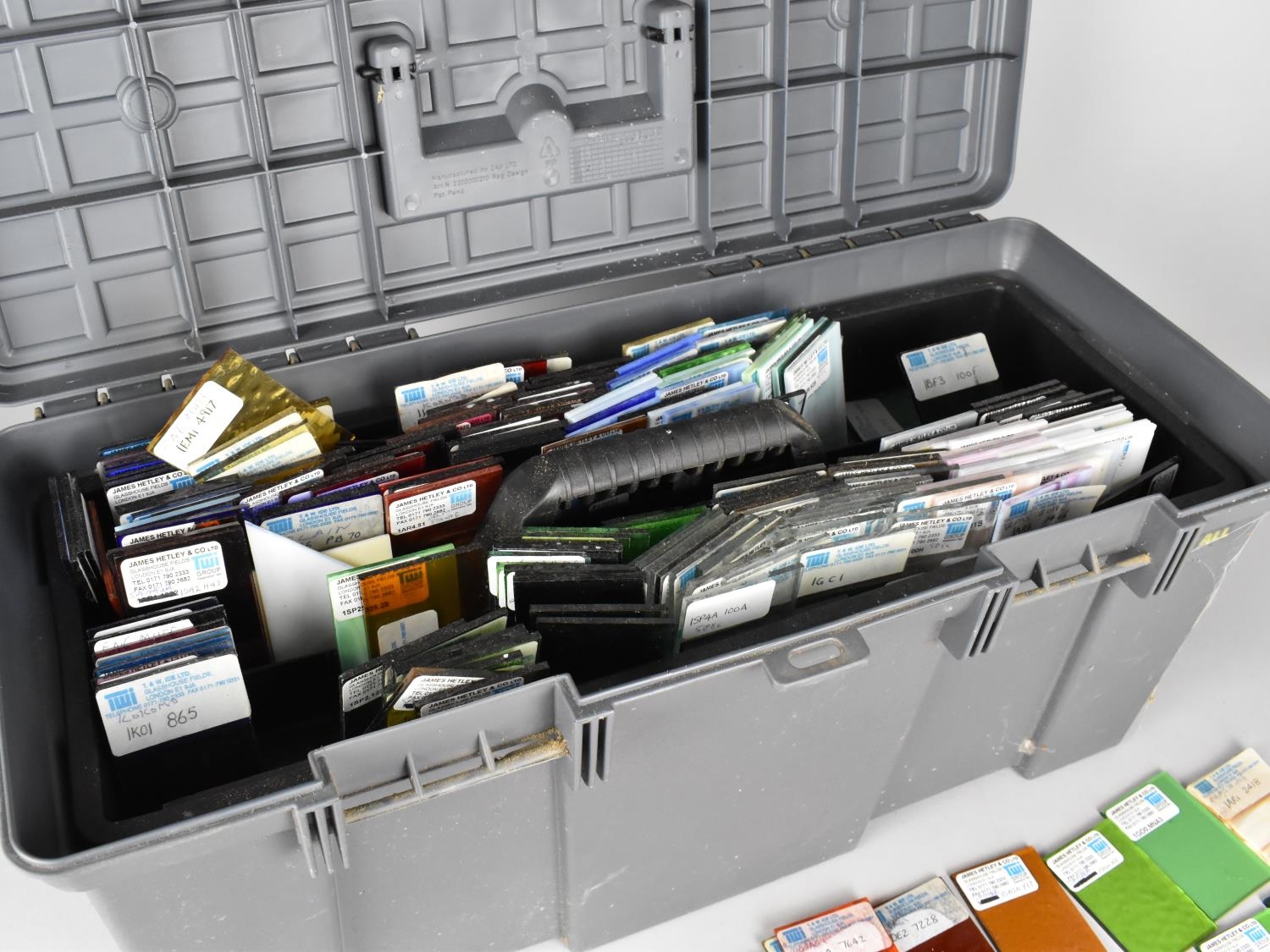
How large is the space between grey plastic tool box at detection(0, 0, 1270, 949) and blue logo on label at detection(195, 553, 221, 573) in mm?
162

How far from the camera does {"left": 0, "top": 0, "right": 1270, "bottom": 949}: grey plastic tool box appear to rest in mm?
1335

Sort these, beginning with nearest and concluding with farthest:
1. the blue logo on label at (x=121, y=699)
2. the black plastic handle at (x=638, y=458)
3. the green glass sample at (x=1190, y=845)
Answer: the blue logo on label at (x=121, y=699)
the black plastic handle at (x=638, y=458)
the green glass sample at (x=1190, y=845)

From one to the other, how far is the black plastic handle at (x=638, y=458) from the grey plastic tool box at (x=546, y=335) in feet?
0.86

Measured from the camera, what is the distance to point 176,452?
1.60m

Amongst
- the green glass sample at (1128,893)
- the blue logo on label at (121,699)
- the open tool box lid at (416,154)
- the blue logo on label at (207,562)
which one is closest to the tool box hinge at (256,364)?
the open tool box lid at (416,154)

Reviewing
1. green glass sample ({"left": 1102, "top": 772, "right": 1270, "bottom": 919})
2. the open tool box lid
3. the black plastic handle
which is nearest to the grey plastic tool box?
the open tool box lid

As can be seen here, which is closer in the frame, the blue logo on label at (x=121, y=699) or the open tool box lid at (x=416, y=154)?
the blue logo on label at (x=121, y=699)

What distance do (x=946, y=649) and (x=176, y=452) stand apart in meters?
1.02

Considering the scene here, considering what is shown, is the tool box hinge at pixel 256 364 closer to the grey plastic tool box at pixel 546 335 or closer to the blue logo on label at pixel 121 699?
the grey plastic tool box at pixel 546 335

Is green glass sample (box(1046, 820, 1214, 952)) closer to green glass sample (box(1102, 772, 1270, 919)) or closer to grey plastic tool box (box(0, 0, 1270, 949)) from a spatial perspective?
green glass sample (box(1102, 772, 1270, 919))

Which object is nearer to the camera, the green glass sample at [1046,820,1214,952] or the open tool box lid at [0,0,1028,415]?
the open tool box lid at [0,0,1028,415]

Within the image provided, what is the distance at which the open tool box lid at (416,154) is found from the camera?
5.06 feet

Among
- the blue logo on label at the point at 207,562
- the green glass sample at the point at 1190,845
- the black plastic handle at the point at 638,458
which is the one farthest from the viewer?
the green glass sample at the point at 1190,845

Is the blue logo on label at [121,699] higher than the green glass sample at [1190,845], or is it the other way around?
the blue logo on label at [121,699]
